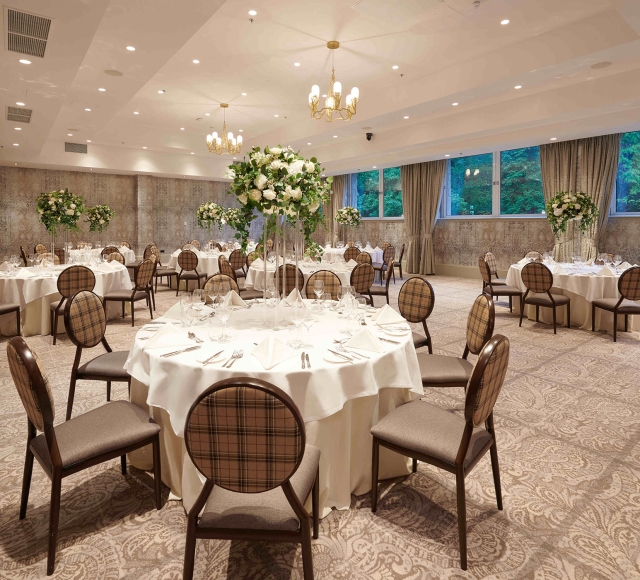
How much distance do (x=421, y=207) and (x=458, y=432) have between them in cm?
1235

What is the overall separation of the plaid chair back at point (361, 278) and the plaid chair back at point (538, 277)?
2.19 metres

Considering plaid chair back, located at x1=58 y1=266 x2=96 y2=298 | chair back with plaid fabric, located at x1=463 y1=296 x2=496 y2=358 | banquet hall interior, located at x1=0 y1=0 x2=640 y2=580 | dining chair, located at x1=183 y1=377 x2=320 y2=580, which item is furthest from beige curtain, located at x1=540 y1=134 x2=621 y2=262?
dining chair, located at x1=183 y1=377 x2=320 y2=580

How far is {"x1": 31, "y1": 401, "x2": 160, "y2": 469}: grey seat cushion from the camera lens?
2129mm

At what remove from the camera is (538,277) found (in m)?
6.42

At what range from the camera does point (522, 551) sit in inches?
86.7

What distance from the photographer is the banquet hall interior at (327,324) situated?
82.3 inches

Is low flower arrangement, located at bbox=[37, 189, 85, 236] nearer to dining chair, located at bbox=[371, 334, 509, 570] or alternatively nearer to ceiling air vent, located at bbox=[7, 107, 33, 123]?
ceiling air vent, located at bbox=[7, 107, 33, 123]

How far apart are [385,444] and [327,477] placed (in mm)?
371

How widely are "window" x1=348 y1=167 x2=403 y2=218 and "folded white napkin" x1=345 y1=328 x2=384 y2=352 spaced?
1305cm

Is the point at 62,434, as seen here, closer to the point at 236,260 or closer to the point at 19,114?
the point at 236,260

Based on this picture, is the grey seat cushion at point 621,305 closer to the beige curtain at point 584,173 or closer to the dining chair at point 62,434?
the beige curtain at point 584,173

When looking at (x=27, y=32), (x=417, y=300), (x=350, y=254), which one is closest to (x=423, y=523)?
(x=417, y=300)

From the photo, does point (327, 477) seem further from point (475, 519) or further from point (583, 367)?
point (583, 367)

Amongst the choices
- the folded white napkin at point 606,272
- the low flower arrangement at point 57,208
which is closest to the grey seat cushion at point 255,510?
the folded white napkin at point 606,272
